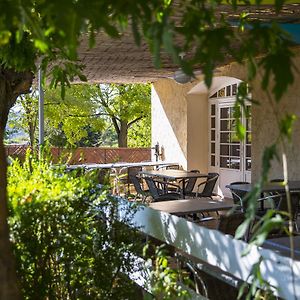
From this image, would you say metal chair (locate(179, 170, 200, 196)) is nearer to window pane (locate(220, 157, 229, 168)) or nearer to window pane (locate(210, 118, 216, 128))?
window pane (locate(220, 157, 229, 168))

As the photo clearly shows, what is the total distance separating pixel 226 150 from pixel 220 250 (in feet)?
28.8

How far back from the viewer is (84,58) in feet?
30.6

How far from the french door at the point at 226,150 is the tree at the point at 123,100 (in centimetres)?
990

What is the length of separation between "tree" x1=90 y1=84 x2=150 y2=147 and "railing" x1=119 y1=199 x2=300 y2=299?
1834 cm

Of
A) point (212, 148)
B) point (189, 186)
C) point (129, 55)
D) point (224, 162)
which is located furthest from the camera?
point (212, 148)

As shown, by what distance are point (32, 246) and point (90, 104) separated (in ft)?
64.1

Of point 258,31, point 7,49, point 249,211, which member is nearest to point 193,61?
point 258,31

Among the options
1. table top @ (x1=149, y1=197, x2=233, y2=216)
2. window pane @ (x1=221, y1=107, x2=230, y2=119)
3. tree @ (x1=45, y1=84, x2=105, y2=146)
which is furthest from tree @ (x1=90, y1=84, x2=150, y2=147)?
table top @ (x1=149, y1=197, x2=233, y2=216)

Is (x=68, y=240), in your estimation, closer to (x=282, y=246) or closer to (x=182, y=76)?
(x=282, y=246)

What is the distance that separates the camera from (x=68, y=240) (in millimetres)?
2928

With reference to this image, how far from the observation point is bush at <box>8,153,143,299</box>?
280cm

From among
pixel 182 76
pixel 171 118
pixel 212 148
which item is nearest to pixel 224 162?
pixel 212 148

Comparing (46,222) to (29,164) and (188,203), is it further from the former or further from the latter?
(188,203)

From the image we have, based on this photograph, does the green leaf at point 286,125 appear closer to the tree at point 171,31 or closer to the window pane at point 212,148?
the tree at point 171,31
